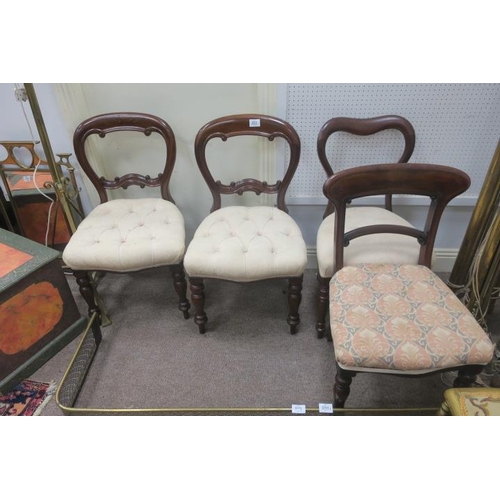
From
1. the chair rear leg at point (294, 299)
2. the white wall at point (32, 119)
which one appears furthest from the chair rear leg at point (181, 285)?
the white wall at point (32, 119)

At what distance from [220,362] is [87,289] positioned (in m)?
0.69

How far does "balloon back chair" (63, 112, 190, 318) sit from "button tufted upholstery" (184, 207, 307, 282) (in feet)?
0.41

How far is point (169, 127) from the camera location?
160 cm

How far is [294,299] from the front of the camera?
1533mm

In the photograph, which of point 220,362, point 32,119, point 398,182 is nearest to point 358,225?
point 398,182

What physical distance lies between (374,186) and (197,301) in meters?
0.88

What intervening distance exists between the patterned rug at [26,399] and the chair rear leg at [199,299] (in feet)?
2.16

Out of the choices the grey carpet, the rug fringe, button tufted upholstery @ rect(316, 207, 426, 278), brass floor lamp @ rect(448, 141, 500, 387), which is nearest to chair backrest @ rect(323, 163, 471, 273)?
button tufted upholstery @ rect(316, 207, 426, 278)

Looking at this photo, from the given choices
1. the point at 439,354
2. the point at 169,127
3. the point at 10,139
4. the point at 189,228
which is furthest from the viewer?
the point at 189,228

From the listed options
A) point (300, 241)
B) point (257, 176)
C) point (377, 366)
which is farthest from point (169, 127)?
point (377, 366)

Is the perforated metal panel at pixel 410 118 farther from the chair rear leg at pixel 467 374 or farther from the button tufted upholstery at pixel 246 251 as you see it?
the chair rear leg at pixel 467 374

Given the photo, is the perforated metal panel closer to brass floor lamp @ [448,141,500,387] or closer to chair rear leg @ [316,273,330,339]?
brass floor lamp @ [448,141,500,387]

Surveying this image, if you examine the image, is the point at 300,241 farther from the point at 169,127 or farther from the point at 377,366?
the point at 169,127

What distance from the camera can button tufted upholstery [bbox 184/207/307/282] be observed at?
1.39m
